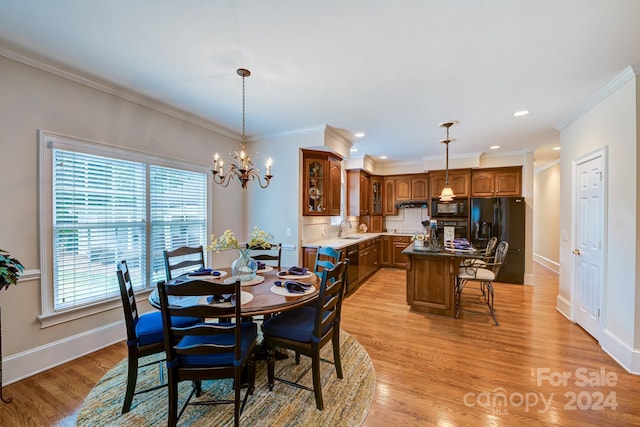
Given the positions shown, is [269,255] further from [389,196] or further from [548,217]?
[548,217]

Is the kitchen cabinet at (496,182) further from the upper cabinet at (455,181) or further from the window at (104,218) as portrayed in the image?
the window at (104,218)

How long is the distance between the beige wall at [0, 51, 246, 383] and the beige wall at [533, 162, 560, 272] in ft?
28.5

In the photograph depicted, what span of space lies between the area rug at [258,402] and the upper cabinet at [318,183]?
253cm

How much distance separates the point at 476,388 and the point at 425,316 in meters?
1.52

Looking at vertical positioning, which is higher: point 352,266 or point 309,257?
point 309,257

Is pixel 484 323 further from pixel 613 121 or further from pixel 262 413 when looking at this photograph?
pixel 262 413

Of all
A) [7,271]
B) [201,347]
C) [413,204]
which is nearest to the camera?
[201,347]

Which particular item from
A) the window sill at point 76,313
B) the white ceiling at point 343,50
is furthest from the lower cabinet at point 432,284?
the window sill at point 76,313

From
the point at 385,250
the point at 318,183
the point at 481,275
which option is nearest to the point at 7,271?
the point at 318,183

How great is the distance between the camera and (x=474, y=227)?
5.68m

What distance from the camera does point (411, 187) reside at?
679 cm

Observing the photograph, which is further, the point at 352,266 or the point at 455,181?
the point at 455,181

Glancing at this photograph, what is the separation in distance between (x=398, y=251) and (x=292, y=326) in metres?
5.14

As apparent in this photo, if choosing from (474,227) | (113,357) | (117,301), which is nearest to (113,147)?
(117,301)
